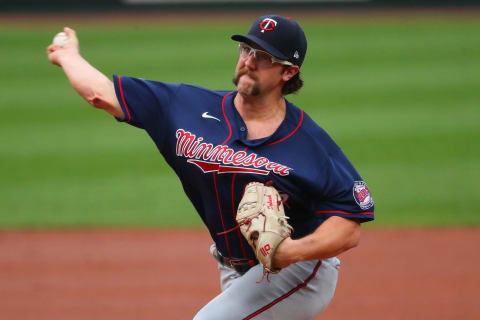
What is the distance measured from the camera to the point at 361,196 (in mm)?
3373

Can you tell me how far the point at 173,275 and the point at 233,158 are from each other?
3.43m

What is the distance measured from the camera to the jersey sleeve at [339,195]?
334 centimetres

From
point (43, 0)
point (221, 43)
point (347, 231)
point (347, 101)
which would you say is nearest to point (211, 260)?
point (347, 231)

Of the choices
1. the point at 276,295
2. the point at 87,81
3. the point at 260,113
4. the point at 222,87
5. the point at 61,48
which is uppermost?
the point at 61,48

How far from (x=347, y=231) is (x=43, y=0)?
14750 mm

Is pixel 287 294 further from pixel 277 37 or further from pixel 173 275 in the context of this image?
pixel 173 275

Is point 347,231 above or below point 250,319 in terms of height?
above

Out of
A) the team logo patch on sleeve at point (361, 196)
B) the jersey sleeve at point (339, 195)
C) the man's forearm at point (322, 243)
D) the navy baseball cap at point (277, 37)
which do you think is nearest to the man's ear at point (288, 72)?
the navy baseball cap at point (277, 37)

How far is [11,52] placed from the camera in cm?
1403

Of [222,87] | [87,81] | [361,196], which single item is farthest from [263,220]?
[222,87]

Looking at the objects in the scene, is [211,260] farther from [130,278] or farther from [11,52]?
[11,52]

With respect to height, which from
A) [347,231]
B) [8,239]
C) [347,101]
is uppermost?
[347,231]

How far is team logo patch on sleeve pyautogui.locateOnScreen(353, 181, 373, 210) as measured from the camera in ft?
11.0

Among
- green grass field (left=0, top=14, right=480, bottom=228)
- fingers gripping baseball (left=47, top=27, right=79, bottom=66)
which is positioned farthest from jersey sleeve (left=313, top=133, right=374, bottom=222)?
green grass field (left=0, top=14, right=480, bottom=228)
